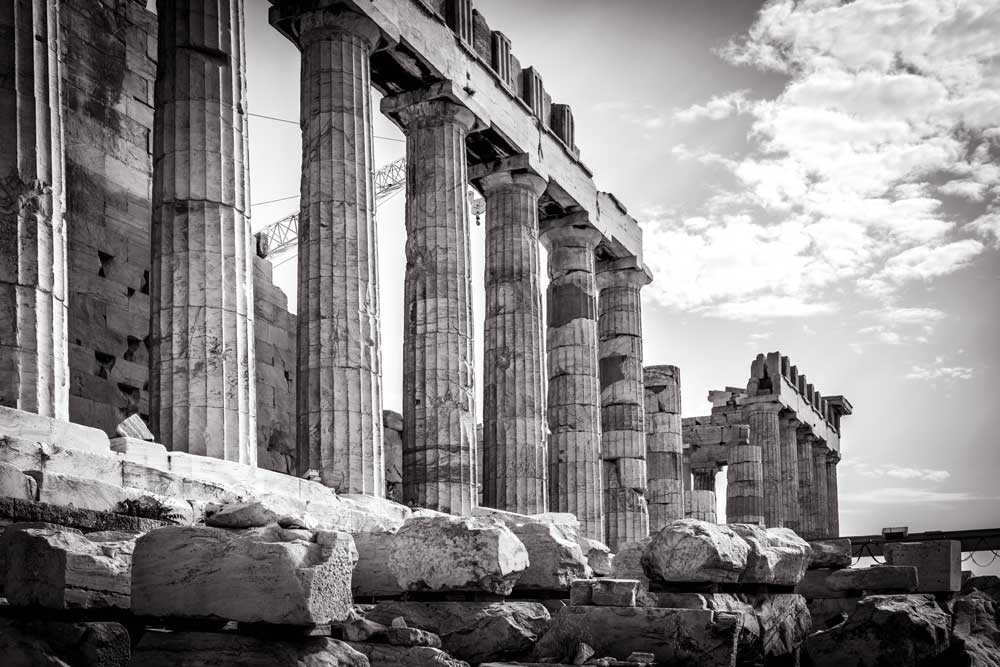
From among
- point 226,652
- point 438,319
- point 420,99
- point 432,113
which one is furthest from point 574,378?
point 226,652

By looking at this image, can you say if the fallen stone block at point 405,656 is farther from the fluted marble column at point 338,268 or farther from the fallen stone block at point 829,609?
the fallen stone block at point 829,609

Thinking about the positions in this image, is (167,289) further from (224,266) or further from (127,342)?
(127,342)

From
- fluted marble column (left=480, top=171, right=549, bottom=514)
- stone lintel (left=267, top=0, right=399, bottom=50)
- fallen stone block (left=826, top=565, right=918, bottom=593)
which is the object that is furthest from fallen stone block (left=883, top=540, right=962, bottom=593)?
stone lintel (left=267, top=0, right=399, bottom=50)

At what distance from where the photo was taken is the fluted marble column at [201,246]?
14281 millimetres

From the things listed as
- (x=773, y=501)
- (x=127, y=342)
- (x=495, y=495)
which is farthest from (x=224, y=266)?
(x=773, y=501)

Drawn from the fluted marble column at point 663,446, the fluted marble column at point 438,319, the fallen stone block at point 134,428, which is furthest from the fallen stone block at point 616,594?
the fluted marble column at point 663,446

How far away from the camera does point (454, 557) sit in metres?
10.6

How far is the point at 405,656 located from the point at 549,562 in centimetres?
353

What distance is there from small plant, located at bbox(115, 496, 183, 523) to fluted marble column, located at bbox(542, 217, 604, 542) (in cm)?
1637

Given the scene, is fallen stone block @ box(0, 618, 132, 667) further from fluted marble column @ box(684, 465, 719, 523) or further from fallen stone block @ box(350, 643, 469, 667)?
fluted marble column @ box(684, 465, 719, 523)

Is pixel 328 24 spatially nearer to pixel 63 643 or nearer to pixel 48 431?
pixel 48 431

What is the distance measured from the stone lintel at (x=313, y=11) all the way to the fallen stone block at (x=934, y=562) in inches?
443

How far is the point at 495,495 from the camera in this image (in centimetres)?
2409

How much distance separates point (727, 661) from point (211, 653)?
4.79 m
